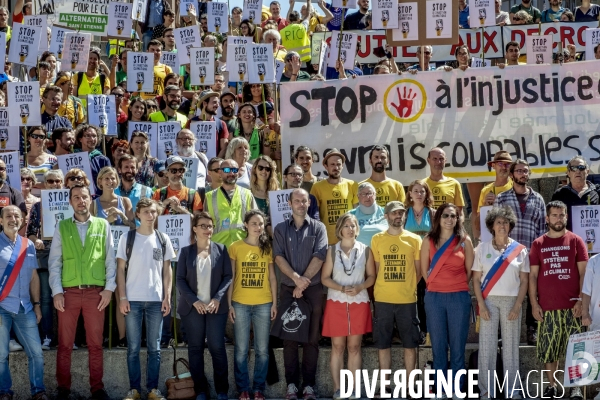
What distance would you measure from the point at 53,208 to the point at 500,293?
14.5 feet

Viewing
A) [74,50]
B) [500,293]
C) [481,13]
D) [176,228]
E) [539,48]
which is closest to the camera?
[500,293]

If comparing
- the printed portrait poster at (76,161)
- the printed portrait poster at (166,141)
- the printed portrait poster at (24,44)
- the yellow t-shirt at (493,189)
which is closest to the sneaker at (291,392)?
the yellow t-shirt at (493,189)

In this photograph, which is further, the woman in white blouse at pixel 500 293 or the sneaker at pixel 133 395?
the sneaker at pixel 133 395

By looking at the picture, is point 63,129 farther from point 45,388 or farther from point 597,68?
point 597,68

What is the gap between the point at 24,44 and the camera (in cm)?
1412

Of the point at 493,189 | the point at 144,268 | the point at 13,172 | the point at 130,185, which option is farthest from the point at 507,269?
the point at 13,172

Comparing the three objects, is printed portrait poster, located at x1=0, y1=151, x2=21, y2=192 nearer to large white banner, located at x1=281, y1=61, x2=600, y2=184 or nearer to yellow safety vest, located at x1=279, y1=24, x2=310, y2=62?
large white banner, located at x1=281, y1=61, x2=600, y2=184

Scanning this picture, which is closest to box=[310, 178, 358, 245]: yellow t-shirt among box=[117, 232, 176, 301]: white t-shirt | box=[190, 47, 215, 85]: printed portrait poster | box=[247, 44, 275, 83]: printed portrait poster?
box=[117, 232, 176, 301]: white t-shirt

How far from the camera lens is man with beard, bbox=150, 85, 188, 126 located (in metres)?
14.2

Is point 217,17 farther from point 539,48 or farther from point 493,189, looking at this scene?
point 493,189

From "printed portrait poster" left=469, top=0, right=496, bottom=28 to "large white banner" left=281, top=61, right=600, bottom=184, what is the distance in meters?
2.26

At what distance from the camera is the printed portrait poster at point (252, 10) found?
18438 mm

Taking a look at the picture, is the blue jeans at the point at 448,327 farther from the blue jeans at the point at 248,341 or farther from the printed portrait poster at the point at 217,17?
the printed portrait poster at the point at 217,17

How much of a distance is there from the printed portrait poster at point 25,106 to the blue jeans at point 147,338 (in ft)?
10.2
